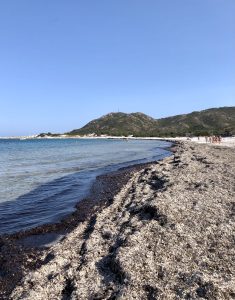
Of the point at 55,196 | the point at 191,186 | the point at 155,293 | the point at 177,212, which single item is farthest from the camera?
the point at 55,196

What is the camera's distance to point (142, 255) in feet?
30.9

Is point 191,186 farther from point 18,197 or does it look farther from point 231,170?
point 18,197

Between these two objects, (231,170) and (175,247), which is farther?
(231,170)

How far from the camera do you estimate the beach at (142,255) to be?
7.72 meters

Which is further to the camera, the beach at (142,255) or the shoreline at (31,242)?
the shoreline at (31,242)

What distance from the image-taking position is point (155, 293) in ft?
24.2

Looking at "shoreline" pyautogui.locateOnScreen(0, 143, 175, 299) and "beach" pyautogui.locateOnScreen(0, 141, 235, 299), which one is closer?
"beach" pyautogui.locateOnScreen(0, 141, 235, 299)

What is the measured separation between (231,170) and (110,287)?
18.0 m

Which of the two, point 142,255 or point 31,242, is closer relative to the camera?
point 142,255

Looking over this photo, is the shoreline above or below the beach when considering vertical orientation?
below

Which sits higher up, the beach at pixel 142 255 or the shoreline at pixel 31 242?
the beach at pixel 142 255

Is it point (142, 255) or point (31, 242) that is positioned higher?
point (142, 255)

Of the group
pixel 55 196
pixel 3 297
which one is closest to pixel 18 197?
pixel 55 196

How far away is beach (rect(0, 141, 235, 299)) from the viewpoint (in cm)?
772
